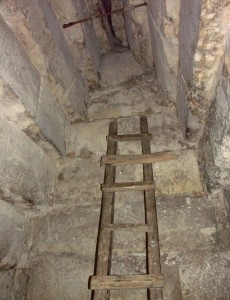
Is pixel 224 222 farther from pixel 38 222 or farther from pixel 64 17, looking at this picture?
pixel 64 17

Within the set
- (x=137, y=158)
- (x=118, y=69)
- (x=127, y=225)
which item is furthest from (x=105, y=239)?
(x=118, y=69)

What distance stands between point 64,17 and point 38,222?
2.63 meters

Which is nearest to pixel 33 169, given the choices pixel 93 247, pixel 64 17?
pixel 93 247

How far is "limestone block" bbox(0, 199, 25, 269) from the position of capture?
2266 mm

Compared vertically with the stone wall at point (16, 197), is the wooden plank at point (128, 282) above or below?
below

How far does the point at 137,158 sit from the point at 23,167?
124 cm

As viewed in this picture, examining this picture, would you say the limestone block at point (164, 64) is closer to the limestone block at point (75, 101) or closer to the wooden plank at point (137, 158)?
the wooden plank at point (137, 158)

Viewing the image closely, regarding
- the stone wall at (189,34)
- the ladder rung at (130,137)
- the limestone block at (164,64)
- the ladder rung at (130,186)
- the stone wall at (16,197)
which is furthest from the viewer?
the ladder rung at (130,137)

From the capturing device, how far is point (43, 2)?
294 centimetres

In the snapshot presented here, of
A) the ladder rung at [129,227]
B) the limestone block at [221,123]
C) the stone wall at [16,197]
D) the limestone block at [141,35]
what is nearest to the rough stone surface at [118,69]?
the limestone block at [141,35]

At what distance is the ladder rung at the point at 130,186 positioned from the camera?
2625 mm

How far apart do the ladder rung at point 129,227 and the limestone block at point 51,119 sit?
3.74 feet

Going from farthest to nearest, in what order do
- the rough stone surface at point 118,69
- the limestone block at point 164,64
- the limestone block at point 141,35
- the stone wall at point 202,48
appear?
the rough stone surface at point 118,69
the limestone block at point 141,35
the limestone block at point 164,64
the stone wall at point 202,48

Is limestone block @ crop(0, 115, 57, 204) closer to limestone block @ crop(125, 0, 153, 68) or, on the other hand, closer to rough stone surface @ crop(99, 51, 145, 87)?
rough stone surface @ crop(99, 51, 145, 87)
